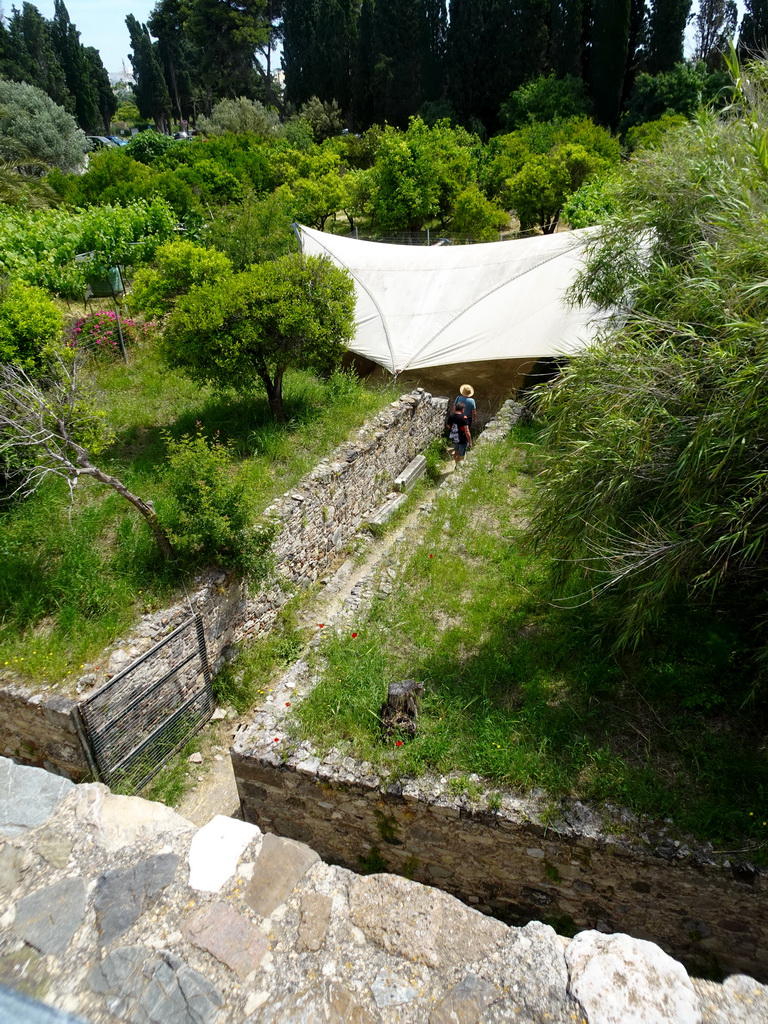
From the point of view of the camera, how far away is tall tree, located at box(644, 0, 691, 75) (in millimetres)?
28688

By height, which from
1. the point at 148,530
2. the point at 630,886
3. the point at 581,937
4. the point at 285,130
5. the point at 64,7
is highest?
the point at 64,7

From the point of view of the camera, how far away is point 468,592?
7.09 meters

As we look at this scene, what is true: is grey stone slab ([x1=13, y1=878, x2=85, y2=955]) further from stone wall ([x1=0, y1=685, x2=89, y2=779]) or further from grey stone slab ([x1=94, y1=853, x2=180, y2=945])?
stone wall ([x1=0, y1=685, x2=89, y2=779])

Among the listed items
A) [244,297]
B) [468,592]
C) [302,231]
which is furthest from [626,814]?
[302,231]

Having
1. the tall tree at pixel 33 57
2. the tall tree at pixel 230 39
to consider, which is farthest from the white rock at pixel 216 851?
the tall tree at pixel 230 39

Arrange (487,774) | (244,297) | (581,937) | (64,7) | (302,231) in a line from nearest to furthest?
1. (581,937)
2. (487,774)
3. (244,297)
4. (302,231)
5. (64,7)

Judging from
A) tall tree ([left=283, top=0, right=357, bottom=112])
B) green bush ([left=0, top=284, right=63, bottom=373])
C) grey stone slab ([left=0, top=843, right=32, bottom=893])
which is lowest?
grey stone slab ([left=0, top=843, right=32, bottom=893])

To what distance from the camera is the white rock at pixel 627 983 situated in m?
2.13

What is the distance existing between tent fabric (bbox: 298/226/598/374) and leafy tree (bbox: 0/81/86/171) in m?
25.3

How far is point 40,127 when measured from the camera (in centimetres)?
3219

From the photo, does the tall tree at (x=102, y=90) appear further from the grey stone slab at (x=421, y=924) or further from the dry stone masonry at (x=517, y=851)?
the grey stone slab at (x=421, y=924)

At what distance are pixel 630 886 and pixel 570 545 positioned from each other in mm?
2393

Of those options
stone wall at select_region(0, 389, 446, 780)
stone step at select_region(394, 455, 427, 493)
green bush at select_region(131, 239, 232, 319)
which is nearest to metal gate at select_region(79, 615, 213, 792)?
stone wall at select_region(0, 389, 446, 780)

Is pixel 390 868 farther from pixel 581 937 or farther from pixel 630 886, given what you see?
pixel 581 937
